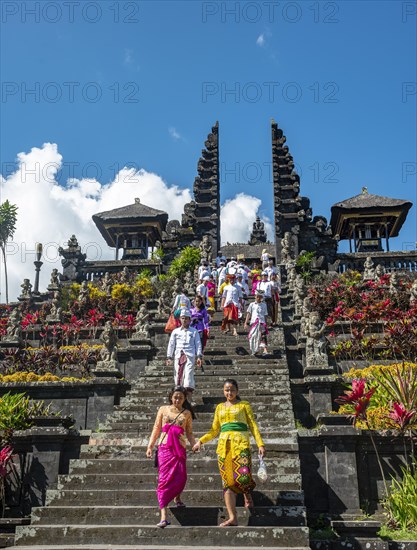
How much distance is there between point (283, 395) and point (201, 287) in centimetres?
486

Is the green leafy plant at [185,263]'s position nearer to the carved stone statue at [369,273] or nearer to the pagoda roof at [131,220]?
the carved stone statue at [369,273]

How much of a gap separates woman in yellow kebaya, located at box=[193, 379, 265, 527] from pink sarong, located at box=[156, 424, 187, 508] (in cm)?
23

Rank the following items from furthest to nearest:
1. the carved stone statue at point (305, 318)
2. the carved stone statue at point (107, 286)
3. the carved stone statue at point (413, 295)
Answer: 1. the carved stone statue at point (107, 286)
2. the carved stone statue at point (413, 295)
3. the carved stone statue at point (305, 318)

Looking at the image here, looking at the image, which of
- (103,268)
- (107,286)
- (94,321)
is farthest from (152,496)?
(103,268)

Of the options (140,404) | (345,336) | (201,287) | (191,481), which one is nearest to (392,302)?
(345,336)

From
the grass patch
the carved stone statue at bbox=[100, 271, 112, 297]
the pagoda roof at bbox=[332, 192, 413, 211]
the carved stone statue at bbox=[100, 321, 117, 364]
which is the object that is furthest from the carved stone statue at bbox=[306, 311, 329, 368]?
the pagoda roof at bbox=[332, 192, 413, 211]

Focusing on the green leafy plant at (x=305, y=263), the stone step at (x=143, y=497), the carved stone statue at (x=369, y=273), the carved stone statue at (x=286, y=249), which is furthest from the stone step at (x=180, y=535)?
the green leafy plant at (x=305, y=263)

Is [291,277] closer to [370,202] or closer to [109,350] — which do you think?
[109,350]

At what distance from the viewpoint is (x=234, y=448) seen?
584 centimetres

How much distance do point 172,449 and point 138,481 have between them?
1.41m

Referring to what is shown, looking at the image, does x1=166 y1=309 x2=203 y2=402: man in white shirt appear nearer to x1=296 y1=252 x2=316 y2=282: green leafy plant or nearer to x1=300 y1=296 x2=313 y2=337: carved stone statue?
x1=300 y1=296 x2=313 y2=337: carved stone statue

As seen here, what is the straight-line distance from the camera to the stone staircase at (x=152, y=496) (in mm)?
5820

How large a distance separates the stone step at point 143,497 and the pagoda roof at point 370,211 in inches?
1111

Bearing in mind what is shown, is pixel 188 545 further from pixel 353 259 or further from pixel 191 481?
pixel 353 259
